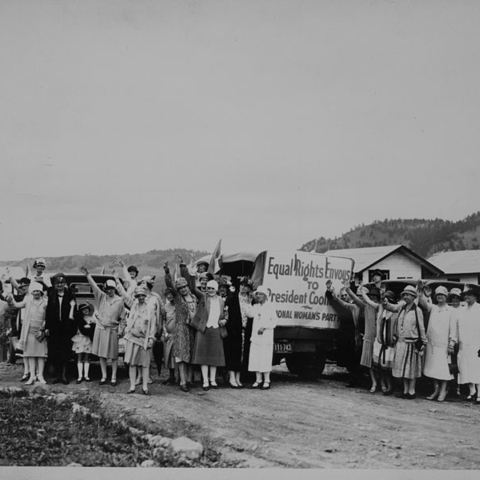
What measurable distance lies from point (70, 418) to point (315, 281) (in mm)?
4007

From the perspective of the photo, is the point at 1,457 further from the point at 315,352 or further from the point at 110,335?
the point at 315,352

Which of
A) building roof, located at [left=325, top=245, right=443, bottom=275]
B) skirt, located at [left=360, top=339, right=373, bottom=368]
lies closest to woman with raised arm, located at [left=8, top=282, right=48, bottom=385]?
skirt, located at [left=360, top=339, right=373, bottom=368]

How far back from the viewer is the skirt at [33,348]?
7.91m

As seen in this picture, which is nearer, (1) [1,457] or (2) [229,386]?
Result: (1) [1,457]

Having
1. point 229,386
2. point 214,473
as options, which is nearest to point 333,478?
point 214,473

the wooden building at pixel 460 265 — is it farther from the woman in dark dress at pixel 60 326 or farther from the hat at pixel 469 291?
the woman in dark dress at pixel 60 326

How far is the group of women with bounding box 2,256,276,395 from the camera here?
789 centimetres

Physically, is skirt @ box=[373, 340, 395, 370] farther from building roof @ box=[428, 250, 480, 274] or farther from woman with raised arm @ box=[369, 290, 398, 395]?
building roof @ box=[428, 250, 480, 274]

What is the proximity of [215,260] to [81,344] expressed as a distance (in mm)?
2644

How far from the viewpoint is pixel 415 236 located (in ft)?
39.8

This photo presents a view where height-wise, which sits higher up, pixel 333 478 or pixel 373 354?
pixel 373 354

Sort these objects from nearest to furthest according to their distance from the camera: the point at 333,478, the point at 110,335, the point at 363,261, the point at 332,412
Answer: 1. the point at 333,478
2. the point at 332,412
3. the point at 110,335
4. the point at 363,261

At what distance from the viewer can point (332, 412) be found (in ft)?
22.6

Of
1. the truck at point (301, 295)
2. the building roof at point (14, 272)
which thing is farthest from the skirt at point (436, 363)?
the building roof at point (14, 272)
